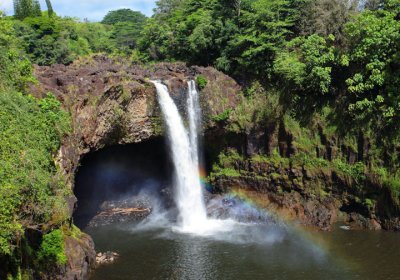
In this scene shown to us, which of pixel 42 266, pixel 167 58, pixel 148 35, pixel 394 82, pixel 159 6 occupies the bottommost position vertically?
pixel 42 266

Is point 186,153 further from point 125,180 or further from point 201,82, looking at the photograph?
point 125,180

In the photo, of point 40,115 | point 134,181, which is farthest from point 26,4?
point 40,115

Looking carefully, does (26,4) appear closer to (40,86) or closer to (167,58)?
(167,58)

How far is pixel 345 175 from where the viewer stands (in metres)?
24.1

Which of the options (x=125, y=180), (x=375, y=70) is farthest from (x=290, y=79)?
(x=125, y=180)

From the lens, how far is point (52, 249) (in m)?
15.7

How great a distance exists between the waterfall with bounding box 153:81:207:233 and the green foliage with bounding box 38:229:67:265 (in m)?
10.7

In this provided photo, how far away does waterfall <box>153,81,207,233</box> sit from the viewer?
2600 cm

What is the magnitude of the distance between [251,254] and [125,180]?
505 inches

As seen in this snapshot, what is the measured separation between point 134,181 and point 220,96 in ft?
28.6

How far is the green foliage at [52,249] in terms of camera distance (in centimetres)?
1562

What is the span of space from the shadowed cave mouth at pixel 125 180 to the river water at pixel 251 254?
3.52 meters

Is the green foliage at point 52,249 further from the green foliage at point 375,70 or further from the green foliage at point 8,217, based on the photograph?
the green foliage at point 375,70

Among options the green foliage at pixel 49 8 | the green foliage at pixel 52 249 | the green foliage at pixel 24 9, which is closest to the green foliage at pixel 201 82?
the green foliage at pixel 52 249
